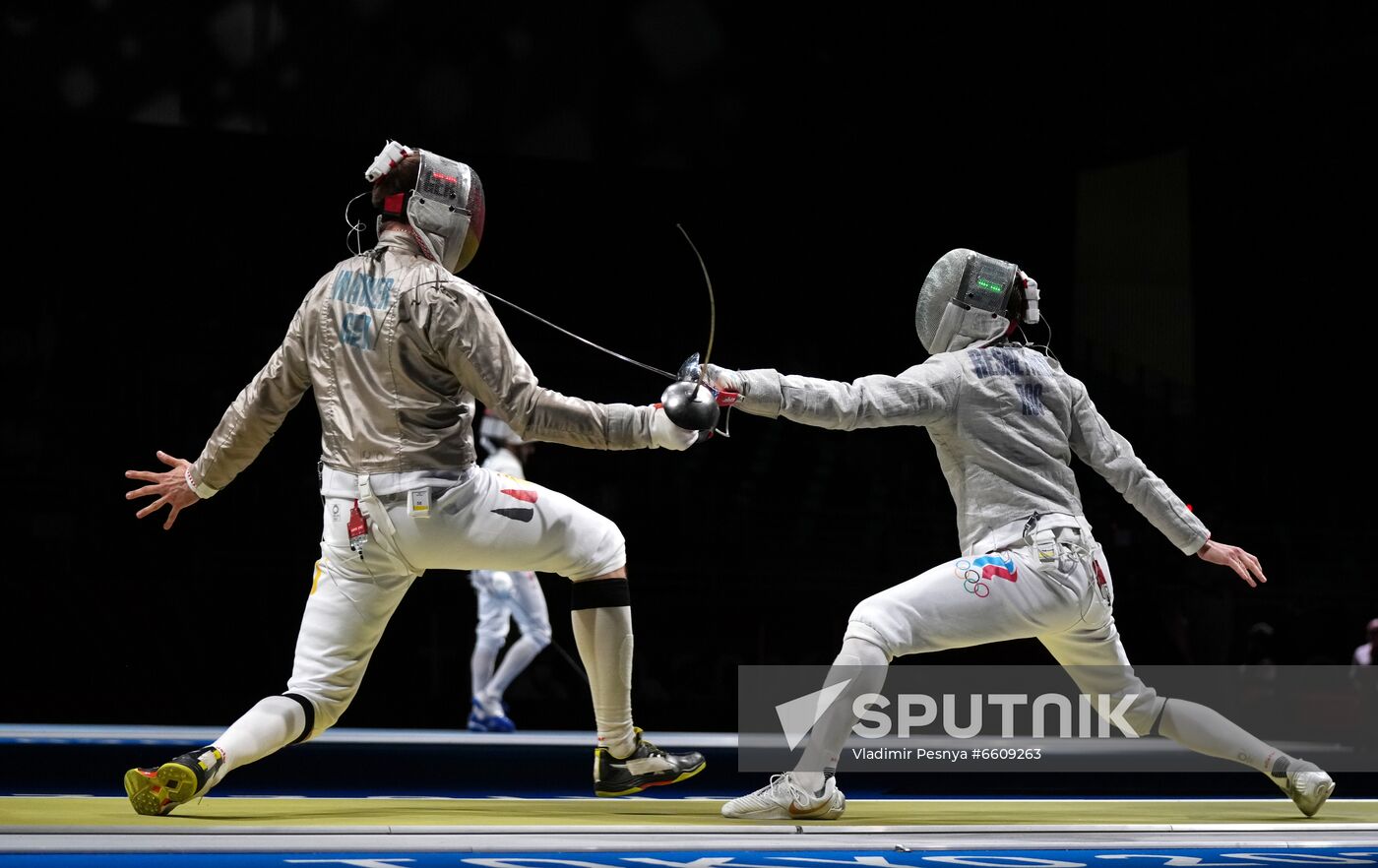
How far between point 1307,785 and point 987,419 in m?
0.92

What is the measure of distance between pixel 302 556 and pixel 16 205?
2.42 meters

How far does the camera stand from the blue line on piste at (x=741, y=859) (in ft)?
6.14

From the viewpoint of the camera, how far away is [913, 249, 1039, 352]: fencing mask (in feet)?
8.81

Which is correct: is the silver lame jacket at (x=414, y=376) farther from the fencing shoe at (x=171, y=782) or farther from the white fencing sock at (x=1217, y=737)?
the white fencing sock at (x=1217, y=737)

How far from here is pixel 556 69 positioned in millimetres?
6766

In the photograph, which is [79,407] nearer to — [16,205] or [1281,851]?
[16,205]

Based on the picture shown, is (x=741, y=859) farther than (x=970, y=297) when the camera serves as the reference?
No

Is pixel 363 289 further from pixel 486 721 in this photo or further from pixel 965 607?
pixel 486 721

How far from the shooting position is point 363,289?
2.41 metres

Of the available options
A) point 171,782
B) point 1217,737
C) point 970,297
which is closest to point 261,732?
point 171,782

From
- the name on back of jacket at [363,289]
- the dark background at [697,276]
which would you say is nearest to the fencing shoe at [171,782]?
the name on back of jacket at [363,289]

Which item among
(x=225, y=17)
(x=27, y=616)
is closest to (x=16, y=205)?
(x=225, y=17)

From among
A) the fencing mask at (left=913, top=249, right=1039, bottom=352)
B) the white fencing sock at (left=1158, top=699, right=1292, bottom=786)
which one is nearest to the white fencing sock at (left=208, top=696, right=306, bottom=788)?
the fencing mask at (left=913, top=249, right=1039, bottom=352)

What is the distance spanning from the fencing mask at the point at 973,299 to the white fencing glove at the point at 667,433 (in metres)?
0.65
